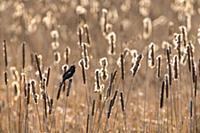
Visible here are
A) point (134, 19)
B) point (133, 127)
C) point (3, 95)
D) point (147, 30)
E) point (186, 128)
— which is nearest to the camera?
point (186, 128)

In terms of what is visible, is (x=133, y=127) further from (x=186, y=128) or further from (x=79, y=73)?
(x=79, y=73)

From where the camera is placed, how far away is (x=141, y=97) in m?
5.95

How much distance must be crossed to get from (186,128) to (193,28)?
148 inches

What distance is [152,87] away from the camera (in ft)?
21.7

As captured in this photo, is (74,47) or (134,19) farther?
(134,19)

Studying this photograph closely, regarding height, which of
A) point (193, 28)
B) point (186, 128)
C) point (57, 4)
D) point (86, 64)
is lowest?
point (186, 128)

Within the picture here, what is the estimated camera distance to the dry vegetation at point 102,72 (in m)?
3.70

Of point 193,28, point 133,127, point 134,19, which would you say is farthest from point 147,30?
point 134,19

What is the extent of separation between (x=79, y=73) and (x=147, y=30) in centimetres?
219

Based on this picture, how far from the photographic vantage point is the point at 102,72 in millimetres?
3609

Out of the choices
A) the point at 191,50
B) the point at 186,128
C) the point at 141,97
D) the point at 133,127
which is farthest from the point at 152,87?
the point at 191,50

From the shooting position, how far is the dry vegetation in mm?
3697

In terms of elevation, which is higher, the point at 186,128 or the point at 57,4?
the point at 57,4

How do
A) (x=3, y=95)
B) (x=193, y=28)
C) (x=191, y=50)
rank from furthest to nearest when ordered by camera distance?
(x=193, y=28), (x=3, y=95), (x=191, y=50)
